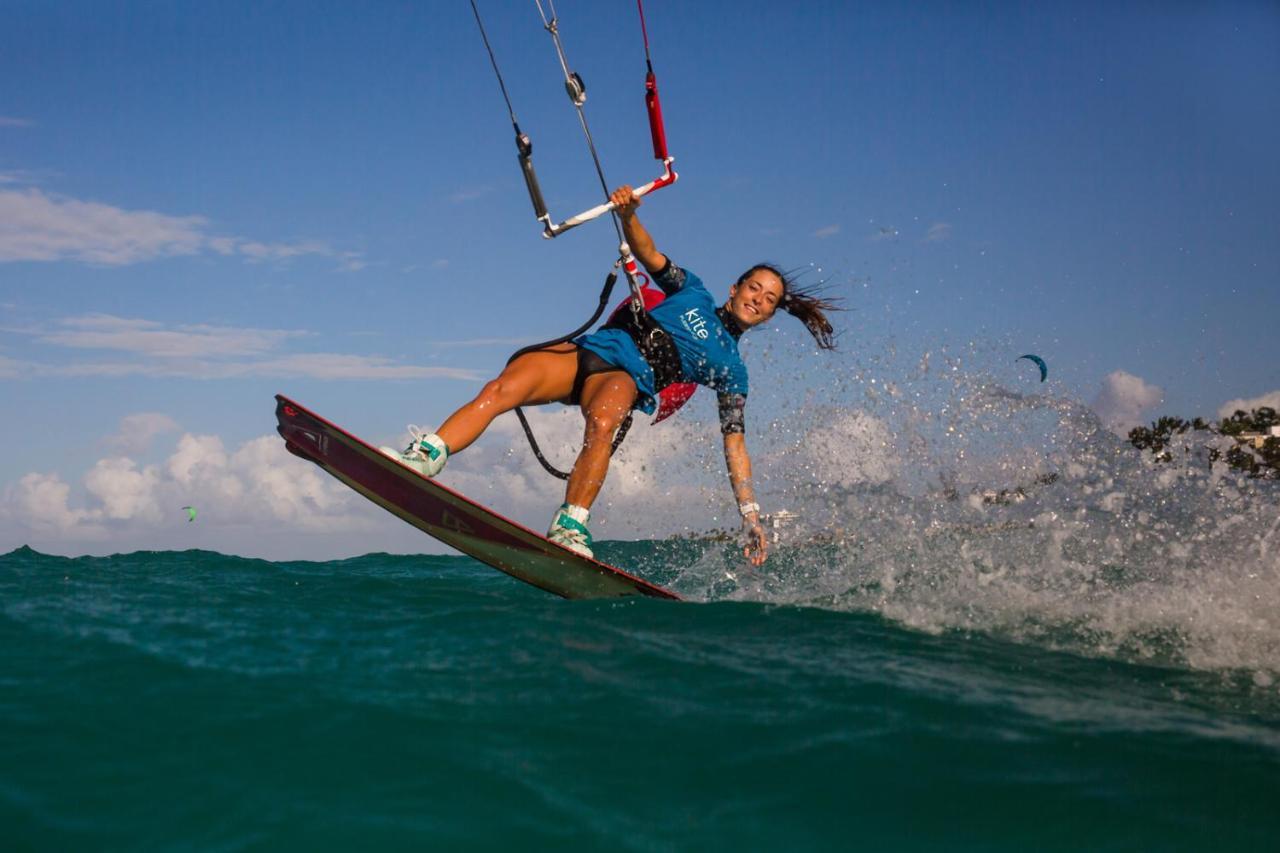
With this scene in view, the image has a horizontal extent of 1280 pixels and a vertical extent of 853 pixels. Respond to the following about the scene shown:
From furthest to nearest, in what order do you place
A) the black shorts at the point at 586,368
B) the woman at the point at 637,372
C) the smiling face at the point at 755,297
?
the smiling face at the point at 755,297
the black shorts at the point at 586,368
the woman at the point at 637,372

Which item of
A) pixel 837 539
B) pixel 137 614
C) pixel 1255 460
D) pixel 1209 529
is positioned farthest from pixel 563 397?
pixel 1255 460

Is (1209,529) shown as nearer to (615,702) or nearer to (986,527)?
(986,527)

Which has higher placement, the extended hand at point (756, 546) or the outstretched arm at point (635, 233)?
the outstretched arm at point (635, 233)

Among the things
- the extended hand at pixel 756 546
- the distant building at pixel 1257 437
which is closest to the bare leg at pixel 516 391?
the extended hand at pixel 756 546

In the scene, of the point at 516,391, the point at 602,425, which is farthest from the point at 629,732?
the point at 516,391

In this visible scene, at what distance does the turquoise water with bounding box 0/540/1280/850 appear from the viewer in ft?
9.08

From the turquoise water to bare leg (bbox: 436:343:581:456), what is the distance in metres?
1.29

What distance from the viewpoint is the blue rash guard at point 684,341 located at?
6539mm

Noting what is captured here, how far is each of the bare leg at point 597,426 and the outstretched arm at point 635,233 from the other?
0.79m

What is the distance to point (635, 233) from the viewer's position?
20.6ft

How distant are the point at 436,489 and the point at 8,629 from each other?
91.4 inches

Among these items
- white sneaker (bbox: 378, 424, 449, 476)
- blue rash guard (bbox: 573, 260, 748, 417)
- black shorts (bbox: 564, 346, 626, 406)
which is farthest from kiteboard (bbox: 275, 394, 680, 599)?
blue rash guard (bbox: 573, 260, 748, 417)

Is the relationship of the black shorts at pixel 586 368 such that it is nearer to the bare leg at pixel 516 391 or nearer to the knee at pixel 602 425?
the bare leg at pixel 516 391

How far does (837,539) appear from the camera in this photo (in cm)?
703
